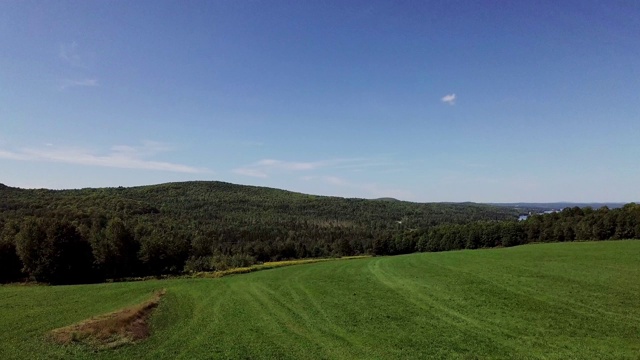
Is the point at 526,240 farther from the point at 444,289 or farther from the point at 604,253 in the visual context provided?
the point at 444,289

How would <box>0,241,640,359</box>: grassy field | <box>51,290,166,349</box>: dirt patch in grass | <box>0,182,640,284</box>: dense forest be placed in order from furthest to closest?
<box>0,182,640,284</box>: dense forest < <box>51,290,166,349</box>: dirt patch in grass < <box>0,241,640,359</box>: grassy field

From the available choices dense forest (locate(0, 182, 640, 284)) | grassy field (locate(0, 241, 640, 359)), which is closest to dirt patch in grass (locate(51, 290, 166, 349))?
grassy field (locate(0, 241, 640, 359))

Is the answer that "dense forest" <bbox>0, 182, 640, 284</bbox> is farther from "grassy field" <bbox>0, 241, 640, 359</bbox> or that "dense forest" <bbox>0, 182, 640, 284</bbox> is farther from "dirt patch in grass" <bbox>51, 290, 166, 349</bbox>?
"dirt patch in grass" <bbox>51, 290, 166, 349</bbox>

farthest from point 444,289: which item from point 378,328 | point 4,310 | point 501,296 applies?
point 4,310

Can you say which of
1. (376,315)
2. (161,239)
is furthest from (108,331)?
(161,239)

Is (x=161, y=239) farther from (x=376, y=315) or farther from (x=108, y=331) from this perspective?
(x=376, y=315)

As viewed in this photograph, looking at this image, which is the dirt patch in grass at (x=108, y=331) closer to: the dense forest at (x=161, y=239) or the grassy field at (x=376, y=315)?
the grassy field at (x=376, y=315)
